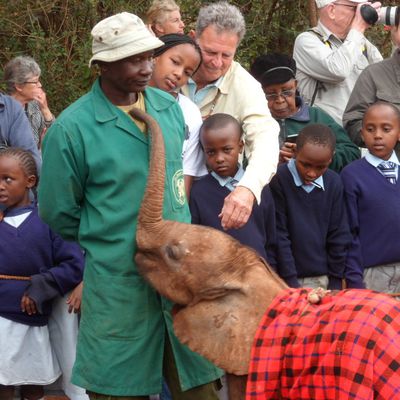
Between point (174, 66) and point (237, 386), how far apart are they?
7.45ft

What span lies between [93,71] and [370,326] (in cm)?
684

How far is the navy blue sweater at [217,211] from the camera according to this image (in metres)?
4.96

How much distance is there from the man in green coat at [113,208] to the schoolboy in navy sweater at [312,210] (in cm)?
162

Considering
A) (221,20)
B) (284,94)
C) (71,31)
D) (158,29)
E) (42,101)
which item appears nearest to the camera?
(221,20)

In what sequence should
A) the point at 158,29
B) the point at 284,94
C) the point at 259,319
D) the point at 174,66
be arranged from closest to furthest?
the point at 259,319
the point at 174,66
the point at 284,94
the point at 158,29

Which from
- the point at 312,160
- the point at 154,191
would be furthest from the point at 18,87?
the point at 154,191

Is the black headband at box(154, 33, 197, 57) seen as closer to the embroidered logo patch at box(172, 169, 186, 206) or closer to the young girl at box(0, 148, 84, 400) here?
the young girl at box(0, 148, 84, 400)

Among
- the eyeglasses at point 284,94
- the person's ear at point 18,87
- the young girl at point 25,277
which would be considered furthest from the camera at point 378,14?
the person's ear at point 18,87

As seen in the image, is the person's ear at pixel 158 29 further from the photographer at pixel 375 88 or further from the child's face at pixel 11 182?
the child's face at pixel 11 182

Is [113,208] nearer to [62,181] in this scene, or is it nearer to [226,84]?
[62,181]

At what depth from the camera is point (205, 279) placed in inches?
140

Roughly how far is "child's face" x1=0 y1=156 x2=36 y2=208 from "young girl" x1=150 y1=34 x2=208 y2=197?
987 mm

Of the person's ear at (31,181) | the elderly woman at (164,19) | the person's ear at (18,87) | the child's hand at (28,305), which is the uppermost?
the elderly woman at (164,19)

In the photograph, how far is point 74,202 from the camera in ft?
12.8
